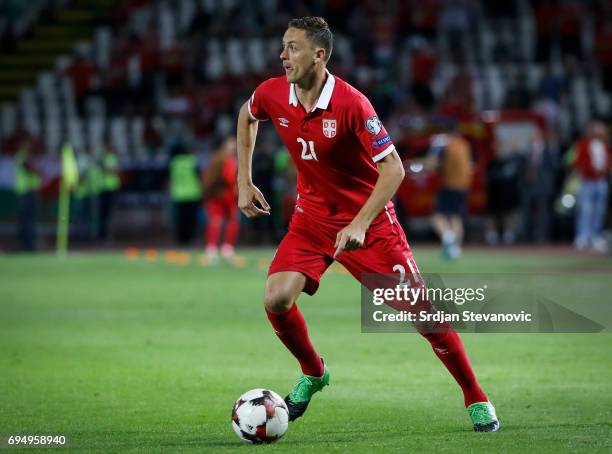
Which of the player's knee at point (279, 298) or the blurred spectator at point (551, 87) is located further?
the blurred spectator at point (551, 87)

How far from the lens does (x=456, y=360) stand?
307 inches

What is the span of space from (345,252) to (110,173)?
71.9 feet

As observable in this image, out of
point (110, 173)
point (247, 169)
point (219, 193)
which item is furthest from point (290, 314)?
point (110, 173)

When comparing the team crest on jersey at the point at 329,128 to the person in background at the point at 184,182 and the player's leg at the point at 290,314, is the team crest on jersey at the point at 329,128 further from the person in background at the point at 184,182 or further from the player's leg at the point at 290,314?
the person in background at the point at 184,182

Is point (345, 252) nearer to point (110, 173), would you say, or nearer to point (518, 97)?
point (110, 173)

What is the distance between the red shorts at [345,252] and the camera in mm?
7898

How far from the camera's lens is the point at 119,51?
3616 cm

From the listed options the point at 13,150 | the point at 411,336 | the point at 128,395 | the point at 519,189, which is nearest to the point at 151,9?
the point at 13,150

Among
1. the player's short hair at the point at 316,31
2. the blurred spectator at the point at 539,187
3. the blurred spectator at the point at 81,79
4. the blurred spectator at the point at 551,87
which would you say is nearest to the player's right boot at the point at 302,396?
the player's short hair at the point at 316,31

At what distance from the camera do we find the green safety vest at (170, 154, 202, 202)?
2831cm

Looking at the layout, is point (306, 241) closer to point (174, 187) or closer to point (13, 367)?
point (13, 367)

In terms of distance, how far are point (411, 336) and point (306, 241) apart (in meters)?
5.21

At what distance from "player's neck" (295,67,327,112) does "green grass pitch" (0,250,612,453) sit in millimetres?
1917

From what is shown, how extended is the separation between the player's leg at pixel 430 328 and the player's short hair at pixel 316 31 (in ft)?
3.66
